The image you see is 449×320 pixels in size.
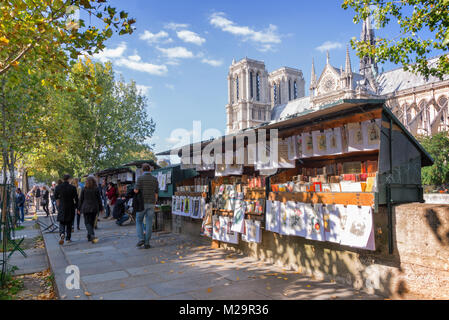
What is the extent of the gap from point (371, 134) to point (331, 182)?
1.21m

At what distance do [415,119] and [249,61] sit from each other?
45.7 meters

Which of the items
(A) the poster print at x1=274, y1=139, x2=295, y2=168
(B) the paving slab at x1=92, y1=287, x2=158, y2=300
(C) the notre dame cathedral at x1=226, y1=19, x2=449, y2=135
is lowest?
(B) the paving slab at x1=92, y1=287, x2=158, y2=300

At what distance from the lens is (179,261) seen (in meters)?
6.60

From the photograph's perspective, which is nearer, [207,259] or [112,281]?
[112,281]

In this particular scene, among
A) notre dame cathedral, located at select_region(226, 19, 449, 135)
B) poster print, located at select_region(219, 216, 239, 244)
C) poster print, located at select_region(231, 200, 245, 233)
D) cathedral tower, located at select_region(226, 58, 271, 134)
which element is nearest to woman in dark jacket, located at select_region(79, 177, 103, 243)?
poster print, located at select_region(219, 216, 239, 244)

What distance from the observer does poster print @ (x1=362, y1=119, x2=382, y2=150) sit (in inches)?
199

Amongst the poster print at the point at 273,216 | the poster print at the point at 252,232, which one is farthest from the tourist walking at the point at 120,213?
the poster print at the point at 273,216

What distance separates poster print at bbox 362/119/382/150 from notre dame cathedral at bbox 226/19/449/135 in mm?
54194

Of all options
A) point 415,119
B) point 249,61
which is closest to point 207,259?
point 415,119

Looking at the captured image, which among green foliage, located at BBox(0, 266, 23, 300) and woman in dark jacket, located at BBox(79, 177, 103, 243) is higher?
woman in dark jacket, located at BBox(79, 177, 103, 243)

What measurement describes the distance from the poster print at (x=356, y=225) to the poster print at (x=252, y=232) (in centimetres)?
206

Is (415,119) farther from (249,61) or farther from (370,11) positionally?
(370,11)

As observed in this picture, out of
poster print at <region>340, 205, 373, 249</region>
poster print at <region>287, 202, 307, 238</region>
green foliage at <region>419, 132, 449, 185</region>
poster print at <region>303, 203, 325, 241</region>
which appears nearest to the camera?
poster print at <region>340, 205, 373, 249</region>

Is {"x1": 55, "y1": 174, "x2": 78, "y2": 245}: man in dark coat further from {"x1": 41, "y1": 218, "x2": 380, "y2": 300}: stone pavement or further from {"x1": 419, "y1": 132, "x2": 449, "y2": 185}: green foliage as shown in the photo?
{"x1": 419, "y1": 132, "x2": 449, "y2": 185}: green foliage
